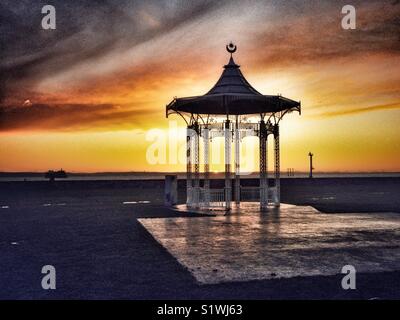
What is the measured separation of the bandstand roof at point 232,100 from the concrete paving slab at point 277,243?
5927mm

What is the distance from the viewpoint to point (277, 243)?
481 inches

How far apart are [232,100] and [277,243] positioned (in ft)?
34.8

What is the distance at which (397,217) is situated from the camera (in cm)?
1848

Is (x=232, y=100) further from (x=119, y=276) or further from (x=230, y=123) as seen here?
(x=119, y=276)

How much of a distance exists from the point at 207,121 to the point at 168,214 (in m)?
6.17

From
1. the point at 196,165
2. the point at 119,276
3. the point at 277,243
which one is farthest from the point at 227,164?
the point at 119,276

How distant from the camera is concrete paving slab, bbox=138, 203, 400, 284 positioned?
29.9 ft

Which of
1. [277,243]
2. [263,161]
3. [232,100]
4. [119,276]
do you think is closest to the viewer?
[119,276]

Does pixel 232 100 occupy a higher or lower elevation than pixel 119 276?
higher

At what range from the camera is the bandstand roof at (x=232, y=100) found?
21422mm

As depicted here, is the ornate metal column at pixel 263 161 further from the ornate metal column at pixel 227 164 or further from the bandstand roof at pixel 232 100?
the ornate metal column at pixel 227 164

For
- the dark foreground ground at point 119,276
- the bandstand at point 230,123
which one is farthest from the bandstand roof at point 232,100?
the dark foreground ground at point 119,276
